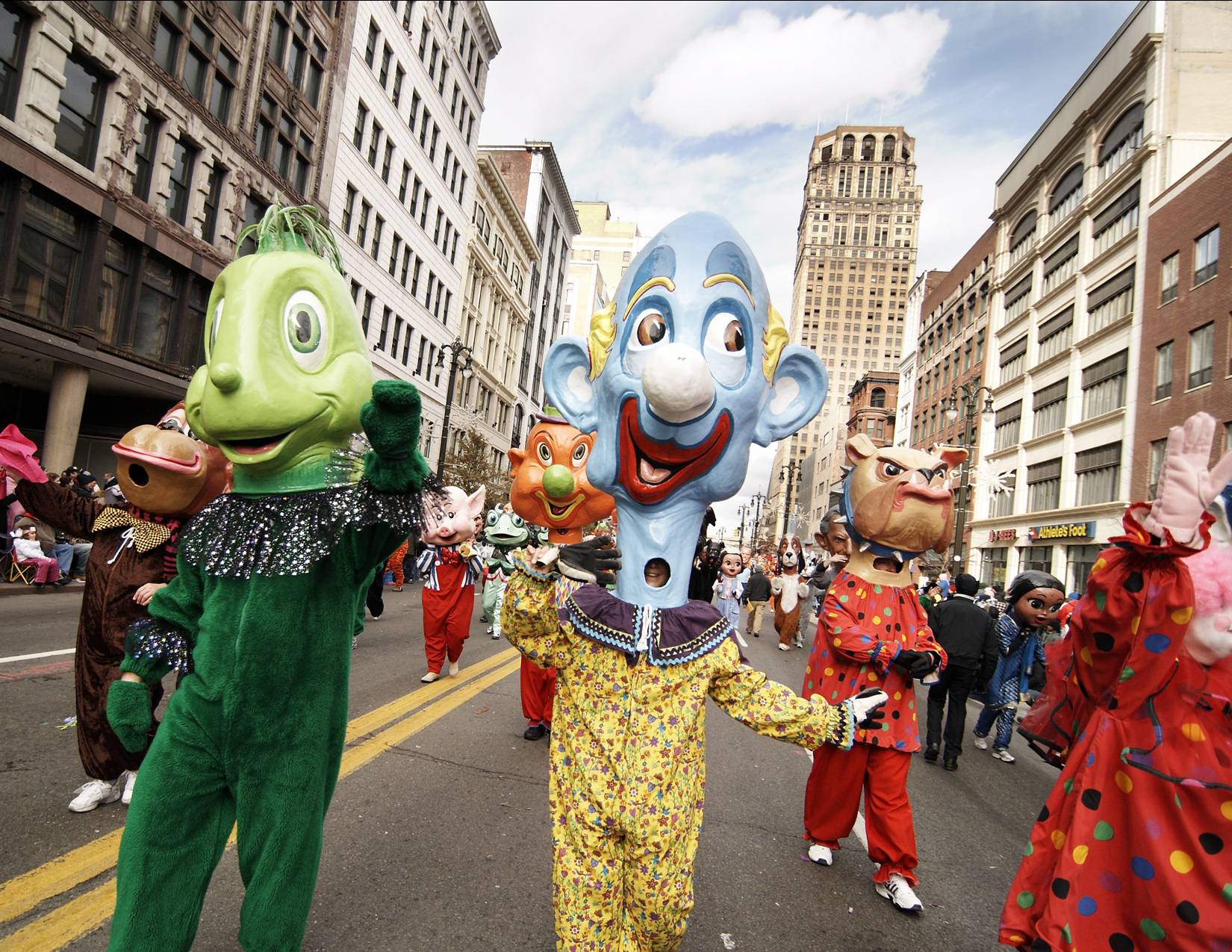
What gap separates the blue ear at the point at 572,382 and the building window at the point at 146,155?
18.9 m

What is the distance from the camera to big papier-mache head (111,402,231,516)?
3.21 metres

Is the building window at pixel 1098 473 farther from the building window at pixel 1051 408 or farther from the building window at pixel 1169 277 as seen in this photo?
the building window at pixel 1169 277

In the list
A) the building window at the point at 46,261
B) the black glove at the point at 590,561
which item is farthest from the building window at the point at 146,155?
the black glove at the point at 590,561

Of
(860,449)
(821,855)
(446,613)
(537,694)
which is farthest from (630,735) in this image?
(446,613)

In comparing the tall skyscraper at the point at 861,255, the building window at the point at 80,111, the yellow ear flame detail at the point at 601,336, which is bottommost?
the yellow ear flame detail at the point at 601,336

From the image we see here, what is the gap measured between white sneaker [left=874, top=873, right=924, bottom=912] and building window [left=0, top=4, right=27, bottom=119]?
728 inches

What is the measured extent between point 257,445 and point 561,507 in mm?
3199

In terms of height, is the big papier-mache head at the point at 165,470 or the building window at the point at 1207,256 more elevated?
the building window at the point at 1207,256

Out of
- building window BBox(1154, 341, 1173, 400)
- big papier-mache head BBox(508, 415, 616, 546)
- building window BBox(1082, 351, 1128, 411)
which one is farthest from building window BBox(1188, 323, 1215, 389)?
big papier-mache head BBox(508, 415, 616, 546)

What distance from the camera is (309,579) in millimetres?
2238

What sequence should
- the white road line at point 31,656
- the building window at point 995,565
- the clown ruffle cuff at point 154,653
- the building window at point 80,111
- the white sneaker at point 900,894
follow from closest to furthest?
1. the clown ruffle cuff at point 154,653
2. the white sneaker at point 900,894
3. the white road line at point 31,656
4. the building window at point 80,111
5. the building window at point 995,565

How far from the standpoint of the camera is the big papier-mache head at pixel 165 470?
3.21 metres

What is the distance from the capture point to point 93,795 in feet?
11.2

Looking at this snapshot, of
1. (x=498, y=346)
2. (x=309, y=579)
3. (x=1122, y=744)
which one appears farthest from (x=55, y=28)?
(x=498, y=346)
